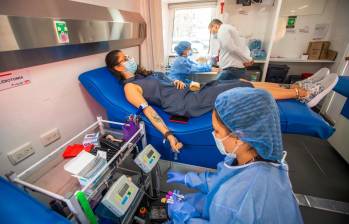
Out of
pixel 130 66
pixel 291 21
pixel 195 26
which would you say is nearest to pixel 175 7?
pixel 195 26

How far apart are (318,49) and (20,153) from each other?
12.5 ft

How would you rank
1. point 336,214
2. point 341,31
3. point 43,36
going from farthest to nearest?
point 341,31 → point 336,214 → point 43,36

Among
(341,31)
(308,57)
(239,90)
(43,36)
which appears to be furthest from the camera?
(308,57)

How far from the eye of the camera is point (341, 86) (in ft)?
A: 4.46

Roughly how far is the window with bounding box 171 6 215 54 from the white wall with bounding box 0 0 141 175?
1.81 meters

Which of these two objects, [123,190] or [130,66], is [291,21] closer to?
[130,66]

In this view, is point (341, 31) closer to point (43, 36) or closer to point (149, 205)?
point (149, 205)

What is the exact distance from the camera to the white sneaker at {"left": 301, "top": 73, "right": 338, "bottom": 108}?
132 centimetres

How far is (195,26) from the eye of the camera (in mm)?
3160

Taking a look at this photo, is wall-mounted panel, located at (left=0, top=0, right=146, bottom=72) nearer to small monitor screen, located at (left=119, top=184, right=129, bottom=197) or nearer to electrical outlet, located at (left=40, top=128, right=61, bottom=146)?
electrical outlet, located at (left=40, top=128, right=61, bottom=146)

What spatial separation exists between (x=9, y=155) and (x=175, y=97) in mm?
1186

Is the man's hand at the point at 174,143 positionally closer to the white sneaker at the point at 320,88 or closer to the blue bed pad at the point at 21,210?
the blue bed pad at the point at 21,210

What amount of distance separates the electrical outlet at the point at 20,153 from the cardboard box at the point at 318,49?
146 inches

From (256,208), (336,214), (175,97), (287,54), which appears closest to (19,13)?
(175,97)
